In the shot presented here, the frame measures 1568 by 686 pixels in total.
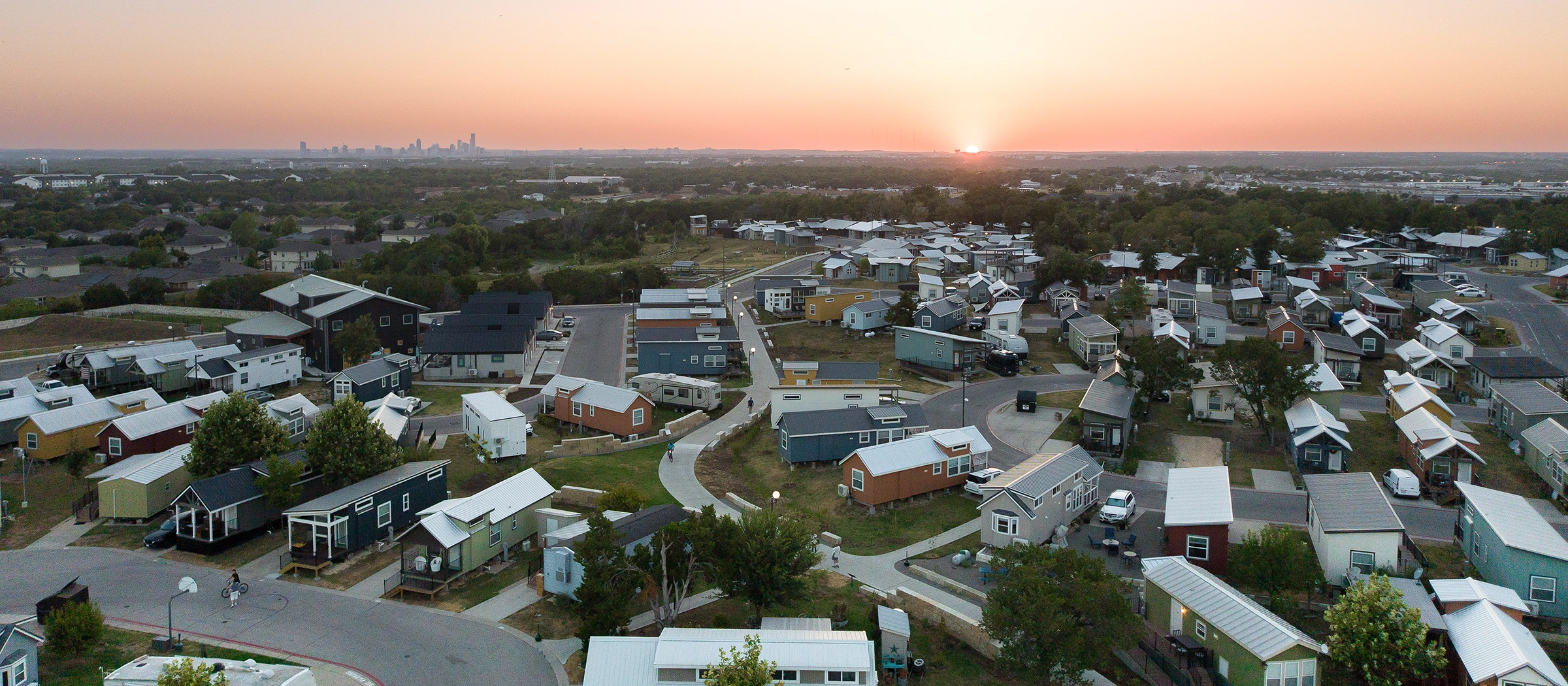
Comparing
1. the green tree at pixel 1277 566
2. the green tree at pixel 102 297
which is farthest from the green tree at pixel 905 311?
the green tree at pixel 102 297

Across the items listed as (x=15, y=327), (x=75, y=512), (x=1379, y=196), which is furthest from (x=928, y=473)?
(x=1379, y=196)

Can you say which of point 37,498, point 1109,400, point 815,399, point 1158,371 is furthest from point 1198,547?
point 37,498

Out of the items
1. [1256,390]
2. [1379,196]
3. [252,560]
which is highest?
[1379,196]

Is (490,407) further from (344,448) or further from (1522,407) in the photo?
(1522,407)

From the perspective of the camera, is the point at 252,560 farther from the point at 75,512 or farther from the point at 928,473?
the point at 928,473

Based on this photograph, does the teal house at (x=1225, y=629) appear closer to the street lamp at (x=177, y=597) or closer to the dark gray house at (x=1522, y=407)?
the dark gray house at (x=1522, y=407)

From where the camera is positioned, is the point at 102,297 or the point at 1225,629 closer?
the point at 1225,629
